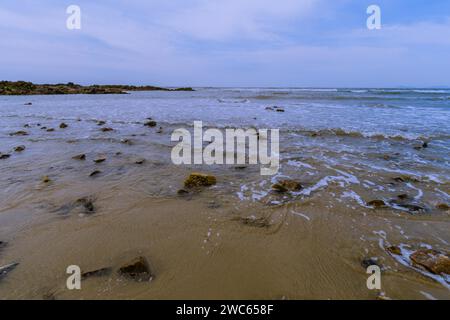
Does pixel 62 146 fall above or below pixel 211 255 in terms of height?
above

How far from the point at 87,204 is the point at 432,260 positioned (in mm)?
4891

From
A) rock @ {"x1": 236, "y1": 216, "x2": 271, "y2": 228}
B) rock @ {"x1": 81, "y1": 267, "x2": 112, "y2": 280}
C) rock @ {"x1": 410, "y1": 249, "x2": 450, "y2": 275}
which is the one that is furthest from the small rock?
rock @ {"x1": 410, "y1": 249, "x2": 450, "y2": 275}

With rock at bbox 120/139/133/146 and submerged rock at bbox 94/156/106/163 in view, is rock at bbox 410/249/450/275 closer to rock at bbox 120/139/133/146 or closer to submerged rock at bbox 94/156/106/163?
submerged rock at bbox 94/156/106/163

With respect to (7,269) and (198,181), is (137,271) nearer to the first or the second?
(7,269)

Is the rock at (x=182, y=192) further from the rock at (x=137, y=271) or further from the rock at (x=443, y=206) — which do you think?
the rock at (x=443, y=206)

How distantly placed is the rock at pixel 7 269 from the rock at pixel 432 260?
452cm

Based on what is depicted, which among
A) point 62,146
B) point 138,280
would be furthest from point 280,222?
point 62,146

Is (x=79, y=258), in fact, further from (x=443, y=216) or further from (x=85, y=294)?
(x=443, y=216)

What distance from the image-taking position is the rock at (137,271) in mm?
2663

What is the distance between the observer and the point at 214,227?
3.64 meters

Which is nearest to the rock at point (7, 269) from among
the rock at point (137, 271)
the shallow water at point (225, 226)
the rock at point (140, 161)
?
the shallow water at point (225, 226)

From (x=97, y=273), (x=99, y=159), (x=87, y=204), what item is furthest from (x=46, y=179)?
(x=97, y=273)

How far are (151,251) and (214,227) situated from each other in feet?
3.09
